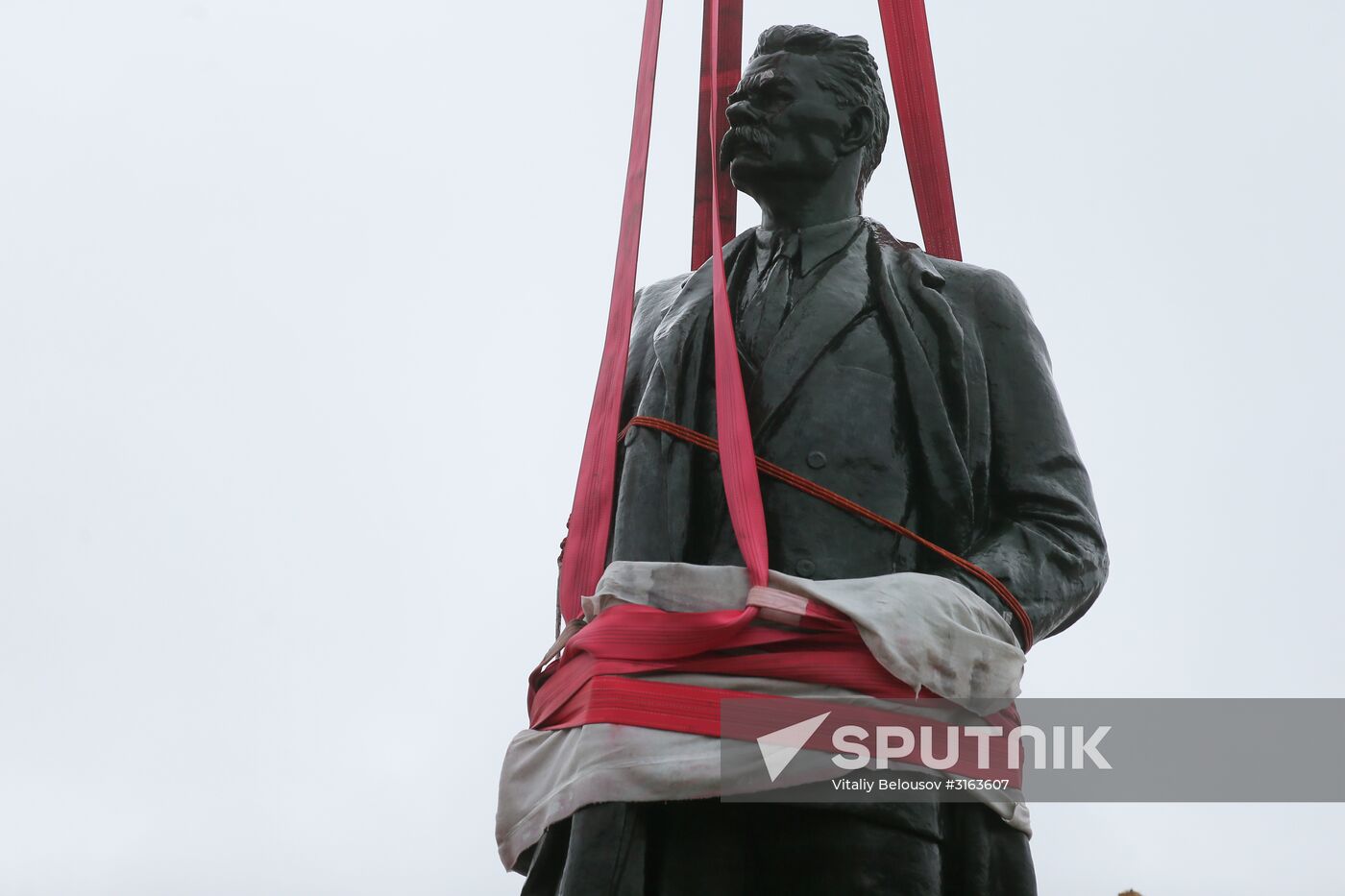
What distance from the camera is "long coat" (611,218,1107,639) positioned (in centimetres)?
579

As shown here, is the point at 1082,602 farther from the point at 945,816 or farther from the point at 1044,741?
the point at 945,816

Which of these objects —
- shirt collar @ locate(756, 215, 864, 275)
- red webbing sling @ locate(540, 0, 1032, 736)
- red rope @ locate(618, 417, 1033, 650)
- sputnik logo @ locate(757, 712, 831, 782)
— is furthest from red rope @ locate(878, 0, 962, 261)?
sputnik logo @ locate(757, 712, 831, 782)

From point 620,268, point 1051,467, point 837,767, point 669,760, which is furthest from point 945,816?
point 620,268

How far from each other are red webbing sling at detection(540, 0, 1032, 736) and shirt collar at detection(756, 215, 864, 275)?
28 cm

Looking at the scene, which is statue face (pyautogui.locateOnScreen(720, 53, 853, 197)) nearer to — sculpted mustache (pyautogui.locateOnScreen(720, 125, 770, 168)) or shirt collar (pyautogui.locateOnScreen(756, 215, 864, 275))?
sculpted mustache (pyautogui.locateOnScreen(720, 125, 770, 168))

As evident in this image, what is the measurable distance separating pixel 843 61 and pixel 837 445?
4.39ft

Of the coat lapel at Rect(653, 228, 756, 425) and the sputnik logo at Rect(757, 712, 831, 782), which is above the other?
the coat lapel at Rect(653, 228, 756, 425)

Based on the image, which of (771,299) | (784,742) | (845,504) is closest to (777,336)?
(771,299)

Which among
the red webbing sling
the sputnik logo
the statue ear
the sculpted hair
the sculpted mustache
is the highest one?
the sculpted hair

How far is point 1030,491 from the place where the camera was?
19.6 ft

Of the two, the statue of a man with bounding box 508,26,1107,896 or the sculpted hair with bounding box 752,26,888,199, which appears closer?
the statue of a man with bounding box 508,26,1107,896

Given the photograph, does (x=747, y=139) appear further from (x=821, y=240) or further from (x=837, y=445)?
(x=837, y=445)

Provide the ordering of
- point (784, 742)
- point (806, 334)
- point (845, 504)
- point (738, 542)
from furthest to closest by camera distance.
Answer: point (806, 334) < point (845, 504) < point (738, 542) < point (784, 742)

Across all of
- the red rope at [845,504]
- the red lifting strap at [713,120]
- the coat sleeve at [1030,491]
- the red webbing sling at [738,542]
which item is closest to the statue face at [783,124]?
the red webbing sling at [738,542]
